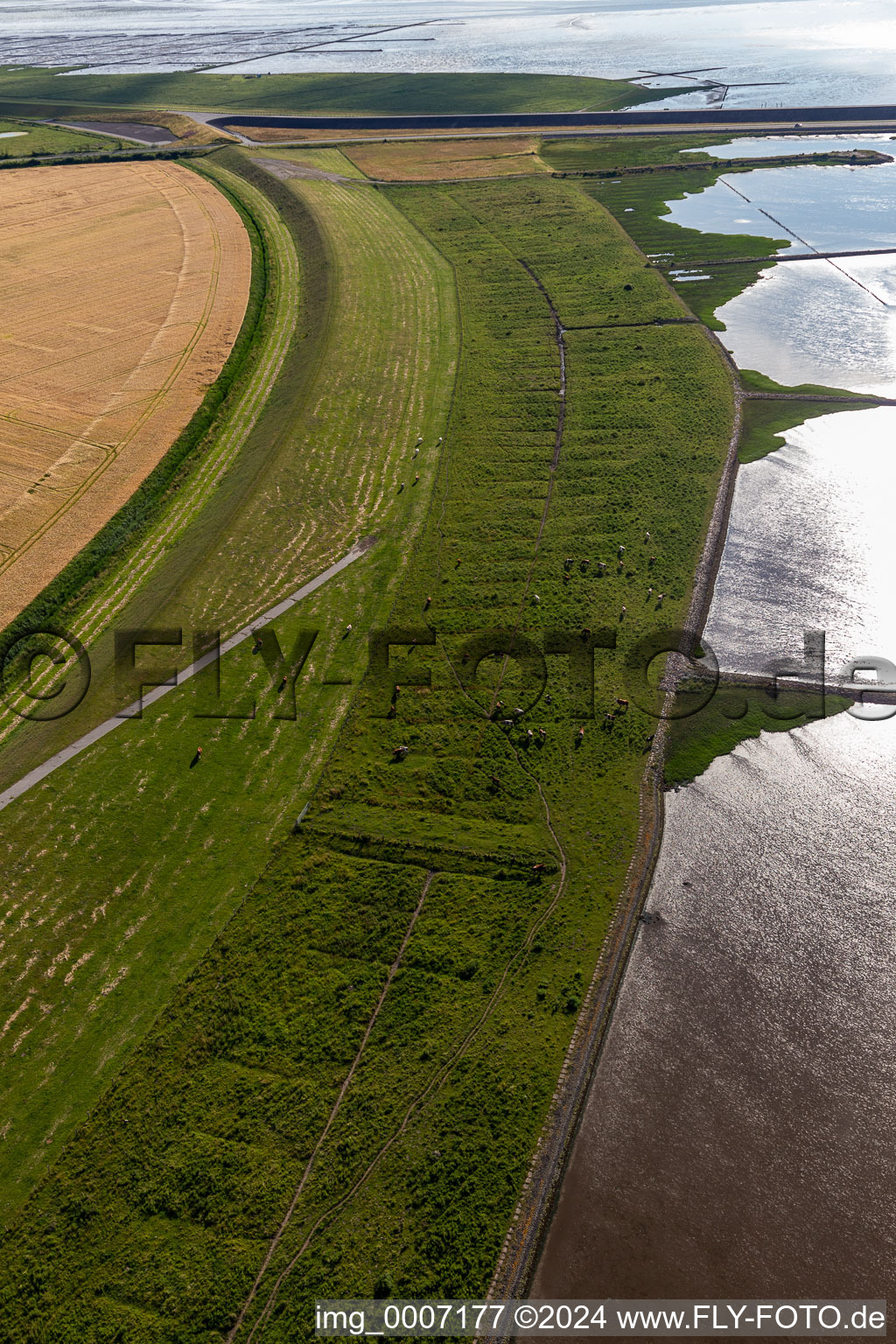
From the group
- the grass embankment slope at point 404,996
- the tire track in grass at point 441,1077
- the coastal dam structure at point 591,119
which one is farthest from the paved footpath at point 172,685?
the coastal dam structure at point 591,119

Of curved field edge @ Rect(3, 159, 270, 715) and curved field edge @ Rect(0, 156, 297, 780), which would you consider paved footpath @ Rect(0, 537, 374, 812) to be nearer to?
curved field edge @ Rect(0, 156, 297, 780)

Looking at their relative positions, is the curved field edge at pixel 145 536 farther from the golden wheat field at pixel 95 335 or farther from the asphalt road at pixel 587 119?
the asphalt road at pixel 587 119

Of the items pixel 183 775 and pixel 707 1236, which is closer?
pixel 707 1236

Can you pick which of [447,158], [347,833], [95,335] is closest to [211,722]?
[347,833]

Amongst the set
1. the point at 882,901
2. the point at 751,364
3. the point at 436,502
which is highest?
the point at 751,364

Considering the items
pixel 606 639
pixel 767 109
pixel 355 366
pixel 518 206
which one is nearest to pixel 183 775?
pixel 606 639

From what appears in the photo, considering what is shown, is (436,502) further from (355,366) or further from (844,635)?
(844,635)

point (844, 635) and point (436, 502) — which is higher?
point (436, 502)

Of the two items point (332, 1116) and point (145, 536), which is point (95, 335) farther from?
point (332, 1116)
